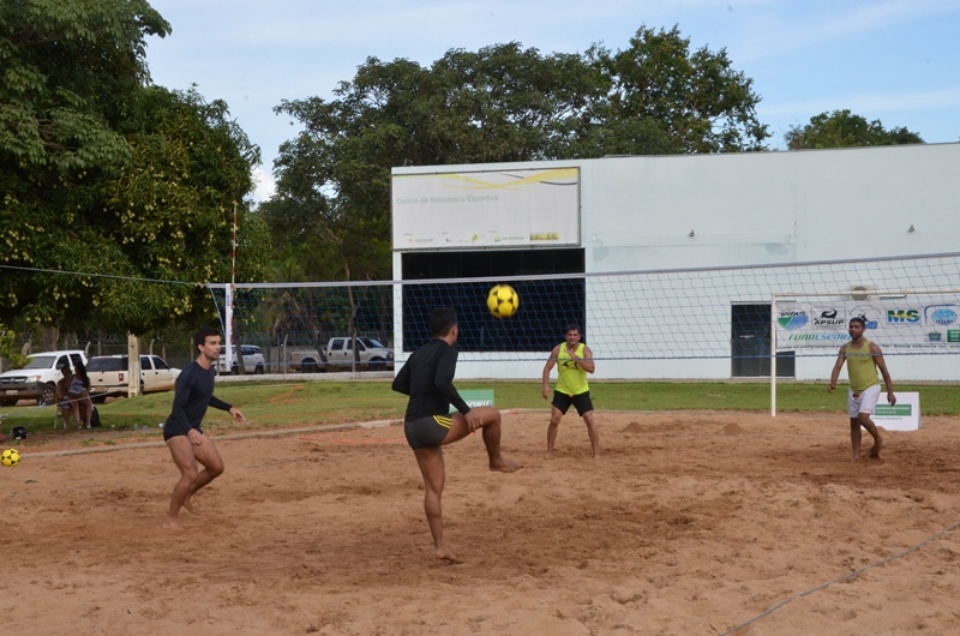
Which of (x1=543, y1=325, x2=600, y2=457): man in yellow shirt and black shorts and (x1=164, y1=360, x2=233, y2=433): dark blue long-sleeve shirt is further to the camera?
(x1=543, y1=325, x2=600, y2=457): man in yellow shirt and black shorts

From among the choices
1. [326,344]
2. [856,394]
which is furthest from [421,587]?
[326,344]

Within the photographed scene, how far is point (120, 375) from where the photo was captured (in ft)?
111

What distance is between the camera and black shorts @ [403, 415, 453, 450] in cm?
792

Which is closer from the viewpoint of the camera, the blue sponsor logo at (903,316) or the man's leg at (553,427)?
the man's leg at (553,427)

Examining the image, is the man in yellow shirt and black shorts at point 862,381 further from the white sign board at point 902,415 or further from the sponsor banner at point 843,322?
the sponsor banner at point 843,322

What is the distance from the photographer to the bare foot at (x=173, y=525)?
968 cm

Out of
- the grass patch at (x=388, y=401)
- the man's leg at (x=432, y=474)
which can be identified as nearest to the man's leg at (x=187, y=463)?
the man's leg at (x=432, y=474)

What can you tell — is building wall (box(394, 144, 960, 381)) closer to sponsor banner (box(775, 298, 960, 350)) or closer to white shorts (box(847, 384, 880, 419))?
sponsor banner (box(775, 298, 960, 350))

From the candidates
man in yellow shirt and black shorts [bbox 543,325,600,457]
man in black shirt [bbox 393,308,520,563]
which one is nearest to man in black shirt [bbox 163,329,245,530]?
man in black shirt [bbox 393,308,520,563]

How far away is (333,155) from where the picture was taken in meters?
44.6

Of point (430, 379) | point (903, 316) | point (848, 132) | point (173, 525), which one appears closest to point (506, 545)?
point (430, 379)

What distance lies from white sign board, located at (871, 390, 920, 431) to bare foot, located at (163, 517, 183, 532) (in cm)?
1088

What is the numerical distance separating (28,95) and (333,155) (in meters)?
28.7

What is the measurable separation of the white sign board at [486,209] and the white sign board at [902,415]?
55.3 feet
